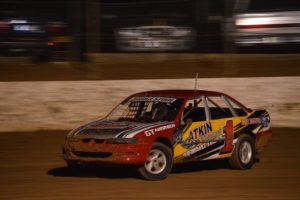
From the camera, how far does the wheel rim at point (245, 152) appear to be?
10.2 m

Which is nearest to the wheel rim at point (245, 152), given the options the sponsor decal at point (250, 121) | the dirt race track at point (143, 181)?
the dirt race track at point (143, 181)

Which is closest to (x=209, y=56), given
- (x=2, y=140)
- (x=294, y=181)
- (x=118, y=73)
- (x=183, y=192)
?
(x=118, y=73)

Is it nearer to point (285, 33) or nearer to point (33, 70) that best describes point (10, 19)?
point (33, 70)

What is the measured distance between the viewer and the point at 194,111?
9891mm

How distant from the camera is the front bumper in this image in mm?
8617

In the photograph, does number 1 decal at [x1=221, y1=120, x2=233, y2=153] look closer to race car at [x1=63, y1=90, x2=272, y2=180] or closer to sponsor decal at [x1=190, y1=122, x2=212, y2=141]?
race car at [x1=63, y1=90, x2=272, y2=180]

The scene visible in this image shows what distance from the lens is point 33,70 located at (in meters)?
16.9

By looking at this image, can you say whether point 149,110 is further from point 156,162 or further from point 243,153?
point 243,153

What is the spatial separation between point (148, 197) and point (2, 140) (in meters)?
7.03

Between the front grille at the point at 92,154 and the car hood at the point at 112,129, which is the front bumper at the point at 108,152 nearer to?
the front grille at the point at 92,154

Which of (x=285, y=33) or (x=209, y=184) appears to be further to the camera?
(x=285, y=33)

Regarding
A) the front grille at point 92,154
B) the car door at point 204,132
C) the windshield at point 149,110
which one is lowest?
the front grille at point 92,154

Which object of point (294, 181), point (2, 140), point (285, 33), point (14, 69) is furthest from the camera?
point (285, 33)

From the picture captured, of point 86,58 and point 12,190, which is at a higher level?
point 86,58
